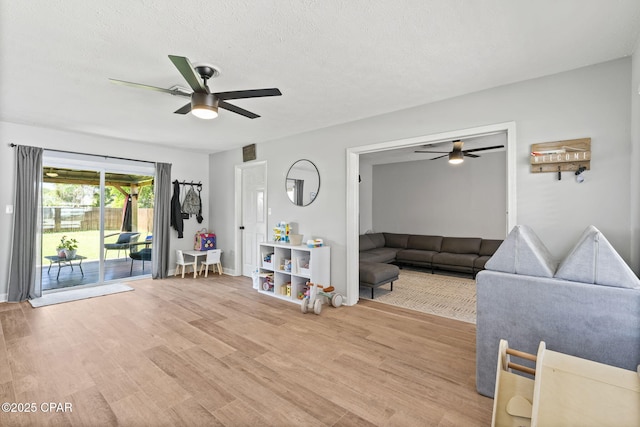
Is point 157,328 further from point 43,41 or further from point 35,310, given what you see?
point 43,41

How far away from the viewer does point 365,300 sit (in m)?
4.18

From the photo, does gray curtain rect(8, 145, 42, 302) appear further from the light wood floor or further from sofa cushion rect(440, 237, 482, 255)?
sofa cushion rect(440, 237, 482, 255)

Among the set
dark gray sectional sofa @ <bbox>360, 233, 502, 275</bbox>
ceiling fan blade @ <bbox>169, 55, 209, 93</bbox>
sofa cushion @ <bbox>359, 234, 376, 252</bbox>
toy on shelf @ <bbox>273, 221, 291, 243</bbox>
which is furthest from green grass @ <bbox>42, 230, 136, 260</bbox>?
sofa cushion @ <bbox>359, 234, 376, 252</bbox>

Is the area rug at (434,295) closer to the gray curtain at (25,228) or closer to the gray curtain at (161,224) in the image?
the gray curtain at (161,224)

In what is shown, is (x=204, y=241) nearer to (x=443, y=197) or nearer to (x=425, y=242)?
(x=425, y=242)

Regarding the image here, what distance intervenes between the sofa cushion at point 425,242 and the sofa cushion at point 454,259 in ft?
1.37

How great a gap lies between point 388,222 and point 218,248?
425 cm

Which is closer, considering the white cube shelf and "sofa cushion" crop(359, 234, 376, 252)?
the white cube shelf

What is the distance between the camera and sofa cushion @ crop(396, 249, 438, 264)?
6.03 metres

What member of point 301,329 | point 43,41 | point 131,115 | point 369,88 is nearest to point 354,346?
point 301,329

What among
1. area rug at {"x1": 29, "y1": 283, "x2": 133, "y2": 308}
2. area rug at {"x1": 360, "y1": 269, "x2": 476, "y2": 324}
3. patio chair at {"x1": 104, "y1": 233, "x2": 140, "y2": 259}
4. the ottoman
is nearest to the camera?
area rug at {"x1": 360, "y1": 269, "x2": 476, "y2": 324}

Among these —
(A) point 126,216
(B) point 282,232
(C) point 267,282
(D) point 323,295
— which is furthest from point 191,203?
(D) point 323,295

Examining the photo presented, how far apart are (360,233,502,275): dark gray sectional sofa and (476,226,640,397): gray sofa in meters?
3.59

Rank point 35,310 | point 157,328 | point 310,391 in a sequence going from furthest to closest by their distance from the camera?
point 35,310, point 157,328, point 310,391
